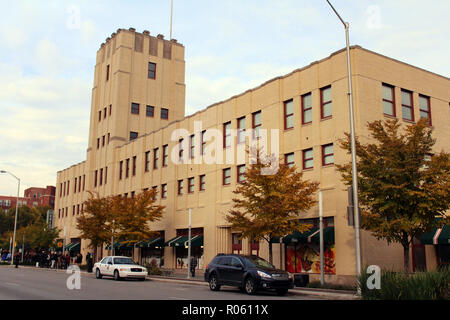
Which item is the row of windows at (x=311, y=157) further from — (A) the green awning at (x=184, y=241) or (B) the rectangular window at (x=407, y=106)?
(A) the green awning at (x=184, y=241)

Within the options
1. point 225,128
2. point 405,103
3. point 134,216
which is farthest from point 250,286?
point 134,216

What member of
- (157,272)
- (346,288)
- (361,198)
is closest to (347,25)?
(361,198)

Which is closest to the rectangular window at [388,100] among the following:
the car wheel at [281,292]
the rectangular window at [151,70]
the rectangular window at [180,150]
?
the car wheel at [281,292]

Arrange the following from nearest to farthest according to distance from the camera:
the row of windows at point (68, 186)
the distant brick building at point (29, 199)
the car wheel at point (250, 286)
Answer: the car wheel at point (250, 286), the row of windows at point (68, 186), the distant brick building at point (29, 199)

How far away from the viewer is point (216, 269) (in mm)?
22609

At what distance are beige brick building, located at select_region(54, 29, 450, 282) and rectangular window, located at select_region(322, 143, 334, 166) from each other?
0.20ft

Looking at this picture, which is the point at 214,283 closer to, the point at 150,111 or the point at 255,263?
the point at 255,263

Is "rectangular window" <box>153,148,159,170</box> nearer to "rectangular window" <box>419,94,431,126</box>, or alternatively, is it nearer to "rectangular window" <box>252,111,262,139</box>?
"rectangular window" <box>252,111,262,139</box>

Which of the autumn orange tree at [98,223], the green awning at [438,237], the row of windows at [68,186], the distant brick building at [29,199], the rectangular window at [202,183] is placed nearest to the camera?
the green awning at [438,237]

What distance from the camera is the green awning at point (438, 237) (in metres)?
24.8

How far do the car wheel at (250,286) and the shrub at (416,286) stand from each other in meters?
7.13
